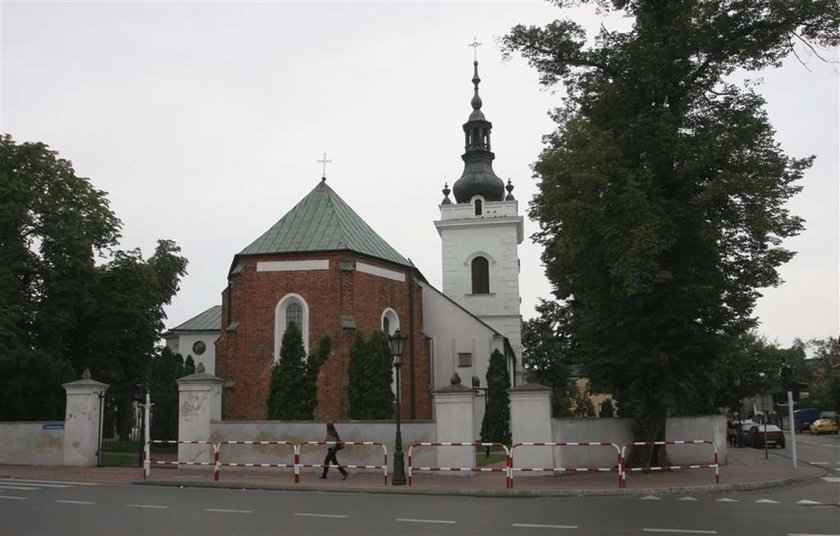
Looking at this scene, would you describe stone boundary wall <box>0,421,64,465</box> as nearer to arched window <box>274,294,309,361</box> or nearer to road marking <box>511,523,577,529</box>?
arched window <box>274,294,309,361</box>

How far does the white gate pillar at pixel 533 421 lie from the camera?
61.3 feet

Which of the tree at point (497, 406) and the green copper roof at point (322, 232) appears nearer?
the green copper roof at point (322, 232)

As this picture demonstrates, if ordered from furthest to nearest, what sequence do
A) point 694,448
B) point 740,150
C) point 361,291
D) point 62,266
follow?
point 62,266 → point 361,291 → point 694,448 → point 740,150

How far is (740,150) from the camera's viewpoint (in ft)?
60.5

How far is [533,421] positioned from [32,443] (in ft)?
51.3

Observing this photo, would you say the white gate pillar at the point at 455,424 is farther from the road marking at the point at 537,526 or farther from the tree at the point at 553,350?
the road marking at the point at 537,526

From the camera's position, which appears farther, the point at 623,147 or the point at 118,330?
the point at 118,330

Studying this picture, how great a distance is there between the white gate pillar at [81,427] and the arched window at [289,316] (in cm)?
739

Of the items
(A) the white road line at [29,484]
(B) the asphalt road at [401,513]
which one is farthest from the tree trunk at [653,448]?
(A) the white road line at [29,484]

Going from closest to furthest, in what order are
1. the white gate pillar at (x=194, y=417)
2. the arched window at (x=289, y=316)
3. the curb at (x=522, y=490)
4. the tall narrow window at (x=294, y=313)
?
the curb at (x=522, y=490)
the white gate pillar at (x=194, y=417)
the arched window at (x=289, y=316)
the tall narrow window at (x=294, y=313)

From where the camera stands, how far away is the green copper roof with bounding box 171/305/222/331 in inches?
1839

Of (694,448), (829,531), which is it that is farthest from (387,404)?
(829,531)

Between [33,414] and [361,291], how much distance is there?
12.5 meters

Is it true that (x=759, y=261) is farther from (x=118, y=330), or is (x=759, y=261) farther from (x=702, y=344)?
(x=118, y=330)
